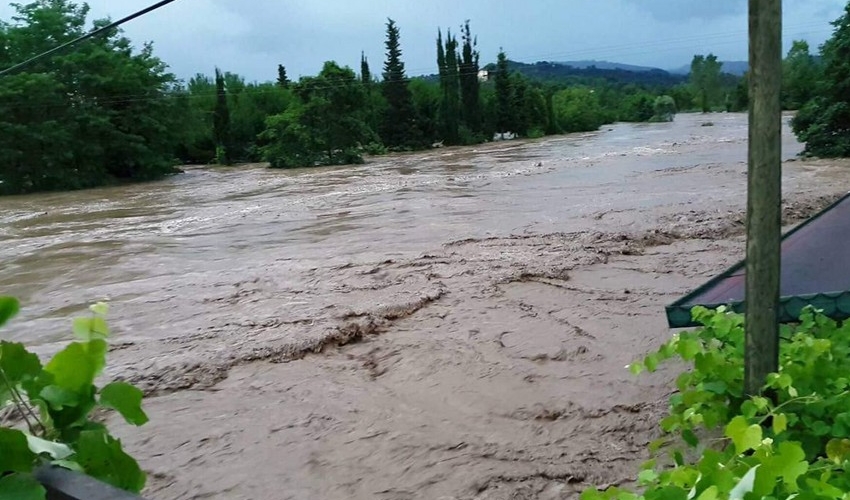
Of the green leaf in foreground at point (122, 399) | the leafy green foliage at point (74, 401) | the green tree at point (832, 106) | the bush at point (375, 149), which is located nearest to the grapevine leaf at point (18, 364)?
the leafy green foliage at point (74, 401)

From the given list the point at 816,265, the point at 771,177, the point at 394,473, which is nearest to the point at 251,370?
the point at 394,473

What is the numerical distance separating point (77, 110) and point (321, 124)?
30.7ft

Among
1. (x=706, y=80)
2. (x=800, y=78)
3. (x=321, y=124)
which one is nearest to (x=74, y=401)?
(x=800, y=78)

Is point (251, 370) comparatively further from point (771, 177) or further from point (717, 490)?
point (717, 490)

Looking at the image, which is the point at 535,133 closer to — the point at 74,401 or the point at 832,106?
the point at 832,106

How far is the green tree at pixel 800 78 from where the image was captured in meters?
23.4

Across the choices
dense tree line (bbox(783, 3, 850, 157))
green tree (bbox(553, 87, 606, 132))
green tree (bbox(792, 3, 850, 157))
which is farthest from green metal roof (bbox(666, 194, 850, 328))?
green tree (bbox(553, 87, 606, 132))

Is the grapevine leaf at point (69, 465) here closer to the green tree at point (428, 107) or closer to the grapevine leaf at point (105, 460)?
the grapevine leaf at point (105, 460)

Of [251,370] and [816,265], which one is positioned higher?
[816,265]

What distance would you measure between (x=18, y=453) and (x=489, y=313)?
223 inches

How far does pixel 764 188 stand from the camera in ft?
7.39

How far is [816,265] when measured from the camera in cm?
359

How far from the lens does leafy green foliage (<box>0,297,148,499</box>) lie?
1461 millimetres

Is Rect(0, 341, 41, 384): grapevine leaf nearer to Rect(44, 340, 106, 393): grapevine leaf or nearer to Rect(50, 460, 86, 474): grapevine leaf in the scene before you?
Rect(44, 340, 106, 393): grapevine leaf
